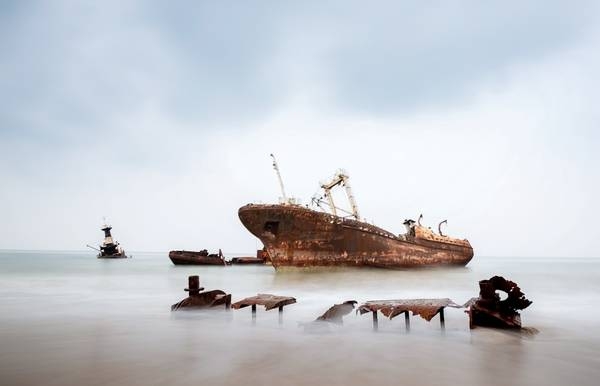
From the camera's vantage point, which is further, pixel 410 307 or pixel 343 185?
pixel 343 185

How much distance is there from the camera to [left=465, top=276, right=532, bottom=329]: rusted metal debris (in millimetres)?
7180

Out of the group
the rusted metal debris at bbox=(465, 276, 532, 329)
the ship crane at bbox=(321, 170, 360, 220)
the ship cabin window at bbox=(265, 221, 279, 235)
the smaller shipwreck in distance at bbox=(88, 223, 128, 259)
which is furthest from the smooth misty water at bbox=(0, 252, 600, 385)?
the smaller shipwreck in distance at bbox=(88, 223, 128, 259)

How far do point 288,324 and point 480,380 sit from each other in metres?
4.40

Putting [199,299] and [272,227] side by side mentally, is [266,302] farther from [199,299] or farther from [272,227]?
[272,227]

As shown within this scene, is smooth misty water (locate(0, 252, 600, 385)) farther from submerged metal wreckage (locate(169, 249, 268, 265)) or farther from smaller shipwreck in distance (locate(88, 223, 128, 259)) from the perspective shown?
smaller shipwreck in distance (locate(88, 223, 128, 259))

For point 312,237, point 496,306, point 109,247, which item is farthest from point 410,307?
point 109,247

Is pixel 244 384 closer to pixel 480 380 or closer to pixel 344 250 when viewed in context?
pixel 480 380

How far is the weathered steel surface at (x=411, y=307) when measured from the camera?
7051 mm

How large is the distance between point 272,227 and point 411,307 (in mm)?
16406

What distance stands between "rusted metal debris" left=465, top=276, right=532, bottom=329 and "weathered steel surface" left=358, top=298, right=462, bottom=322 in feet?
1.47

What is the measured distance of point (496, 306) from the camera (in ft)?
24.2

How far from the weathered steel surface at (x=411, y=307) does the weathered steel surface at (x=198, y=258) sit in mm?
40722

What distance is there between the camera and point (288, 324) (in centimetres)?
835

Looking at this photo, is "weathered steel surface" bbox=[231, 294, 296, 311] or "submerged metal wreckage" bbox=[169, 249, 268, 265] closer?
"weathered steel surface" bbox=[231, 294, 296, 311]
